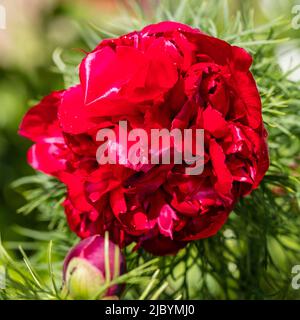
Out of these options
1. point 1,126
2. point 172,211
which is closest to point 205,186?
point 172,211

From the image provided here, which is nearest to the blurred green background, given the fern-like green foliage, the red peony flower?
the fern-like green foliage

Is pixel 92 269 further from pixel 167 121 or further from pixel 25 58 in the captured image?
pixel 25 58

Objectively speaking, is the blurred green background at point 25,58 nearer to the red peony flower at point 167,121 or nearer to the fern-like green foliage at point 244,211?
the fern-like green foliage at point 244,211

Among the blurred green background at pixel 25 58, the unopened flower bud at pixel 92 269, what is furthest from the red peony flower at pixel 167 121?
the blurred green background at pixel 25 58

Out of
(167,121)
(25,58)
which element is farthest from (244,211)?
(25,58)

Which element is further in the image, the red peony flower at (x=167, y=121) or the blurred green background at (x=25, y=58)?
the blurred green background at (x=25, y=58)
